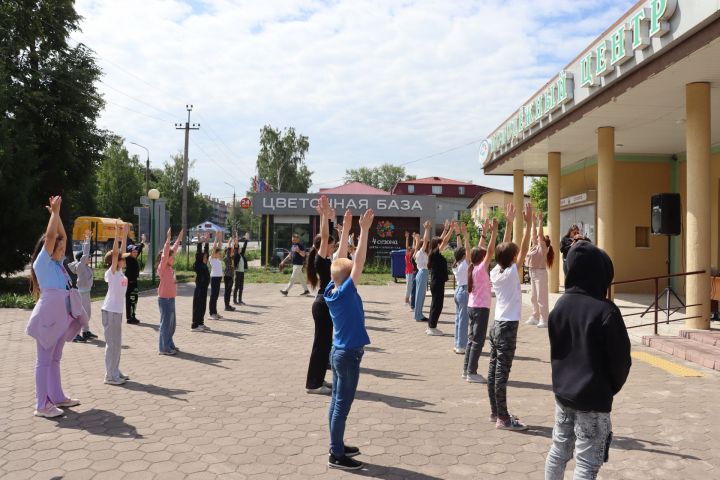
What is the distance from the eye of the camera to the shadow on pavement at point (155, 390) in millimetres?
6133

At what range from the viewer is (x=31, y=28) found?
2175 centimetres

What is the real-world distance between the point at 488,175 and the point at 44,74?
17.5 m

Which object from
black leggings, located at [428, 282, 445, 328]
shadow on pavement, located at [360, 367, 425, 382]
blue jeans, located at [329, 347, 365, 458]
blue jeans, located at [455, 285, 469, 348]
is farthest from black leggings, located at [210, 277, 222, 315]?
blue jeans, located at [329, 347, 365, 458]

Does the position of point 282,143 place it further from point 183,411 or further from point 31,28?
point 183,411

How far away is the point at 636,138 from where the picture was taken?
47.4 ft

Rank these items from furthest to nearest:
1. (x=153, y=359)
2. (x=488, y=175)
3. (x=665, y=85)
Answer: (x=488, y=175), (x=665, y=85), (x=153, y=359)

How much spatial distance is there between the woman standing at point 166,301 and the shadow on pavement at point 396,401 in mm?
3370

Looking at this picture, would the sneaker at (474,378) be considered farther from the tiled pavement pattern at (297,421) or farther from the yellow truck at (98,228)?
the yellow truck at (98,228)

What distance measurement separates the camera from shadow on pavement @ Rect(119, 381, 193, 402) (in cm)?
613

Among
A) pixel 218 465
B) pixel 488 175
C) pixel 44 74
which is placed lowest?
pixel 218 465

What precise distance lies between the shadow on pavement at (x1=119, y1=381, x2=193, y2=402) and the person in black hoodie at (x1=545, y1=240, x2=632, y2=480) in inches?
164

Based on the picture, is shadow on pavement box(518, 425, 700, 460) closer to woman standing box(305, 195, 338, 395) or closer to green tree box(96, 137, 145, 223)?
woman standing box(305, 195, 338, 395)

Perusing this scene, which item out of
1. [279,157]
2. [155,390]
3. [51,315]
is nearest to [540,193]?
[279,157]

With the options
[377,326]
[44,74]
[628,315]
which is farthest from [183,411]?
[44,74]
